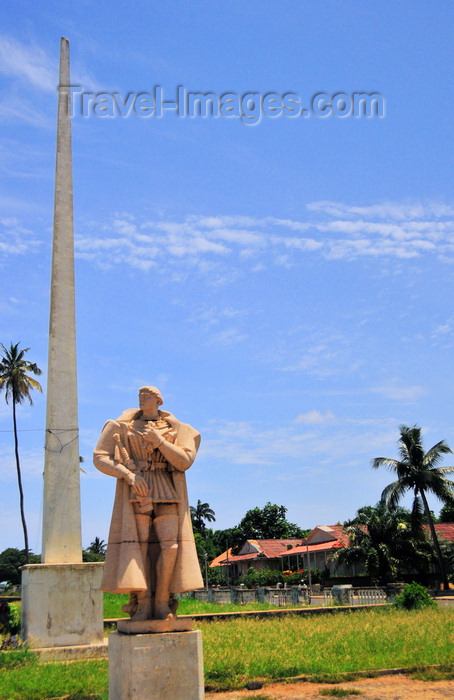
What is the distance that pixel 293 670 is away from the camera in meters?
8.70

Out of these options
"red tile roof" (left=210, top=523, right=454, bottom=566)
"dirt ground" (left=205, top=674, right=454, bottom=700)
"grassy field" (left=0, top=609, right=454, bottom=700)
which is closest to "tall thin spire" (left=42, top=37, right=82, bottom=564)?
"grassy field" (left=0, top=609, right=454, bottom=700)

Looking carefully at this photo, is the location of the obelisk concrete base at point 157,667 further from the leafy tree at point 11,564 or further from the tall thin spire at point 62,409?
the leafy tree at point 11,564

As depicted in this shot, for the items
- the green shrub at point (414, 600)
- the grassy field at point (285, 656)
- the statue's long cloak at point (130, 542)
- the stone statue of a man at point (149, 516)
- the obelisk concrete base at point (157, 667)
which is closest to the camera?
the obelisk concrete base at point (157, 667)

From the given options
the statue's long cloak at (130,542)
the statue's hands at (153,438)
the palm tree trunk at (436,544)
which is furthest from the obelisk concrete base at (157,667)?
the palm tree trunk at (436,544)

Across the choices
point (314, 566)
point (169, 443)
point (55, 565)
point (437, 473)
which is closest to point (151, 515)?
point (169, 443)

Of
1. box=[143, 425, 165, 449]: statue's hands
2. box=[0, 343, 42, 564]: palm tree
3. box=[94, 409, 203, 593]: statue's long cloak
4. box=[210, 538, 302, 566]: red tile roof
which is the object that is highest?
box=[0, 343, 42, 564]: palm tree

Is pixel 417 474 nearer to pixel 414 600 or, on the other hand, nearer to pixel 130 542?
pixel 414 600

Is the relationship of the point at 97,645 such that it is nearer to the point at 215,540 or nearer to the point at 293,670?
the point at 293,670

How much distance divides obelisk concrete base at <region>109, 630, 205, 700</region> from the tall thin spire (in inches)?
263

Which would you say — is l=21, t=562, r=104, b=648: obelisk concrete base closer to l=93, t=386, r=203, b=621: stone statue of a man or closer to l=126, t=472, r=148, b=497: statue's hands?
l=93, t=386, r=203, b=621: stone statue of a man

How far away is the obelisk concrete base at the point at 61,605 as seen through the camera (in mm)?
11352

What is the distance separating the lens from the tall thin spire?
1244 cm

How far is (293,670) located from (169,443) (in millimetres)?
4259

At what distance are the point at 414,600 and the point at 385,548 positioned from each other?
16789 millimetres
